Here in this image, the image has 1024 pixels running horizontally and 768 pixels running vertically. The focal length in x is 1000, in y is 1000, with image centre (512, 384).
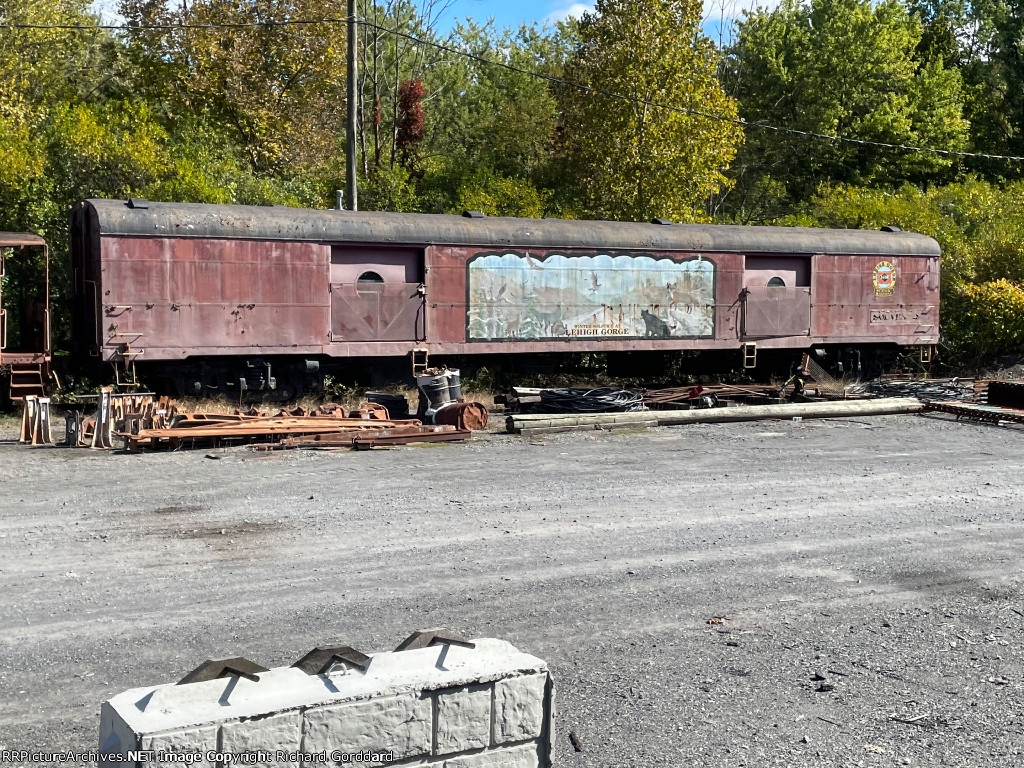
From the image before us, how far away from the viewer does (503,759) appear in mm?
3691

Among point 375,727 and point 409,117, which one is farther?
point 409,117

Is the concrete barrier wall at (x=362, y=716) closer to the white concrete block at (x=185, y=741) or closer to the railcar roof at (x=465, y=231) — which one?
the white concrete block at (x=185, y=741)

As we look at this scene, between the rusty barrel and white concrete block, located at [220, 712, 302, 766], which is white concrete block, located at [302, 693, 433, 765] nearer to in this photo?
white concrete block, located at [220, 712, 302, 766]

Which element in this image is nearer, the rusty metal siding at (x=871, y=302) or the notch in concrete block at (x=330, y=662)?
the notch in concrete block at (x=330, y=662)

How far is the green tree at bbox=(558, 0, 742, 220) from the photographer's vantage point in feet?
92.8

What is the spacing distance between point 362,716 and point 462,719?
38cm

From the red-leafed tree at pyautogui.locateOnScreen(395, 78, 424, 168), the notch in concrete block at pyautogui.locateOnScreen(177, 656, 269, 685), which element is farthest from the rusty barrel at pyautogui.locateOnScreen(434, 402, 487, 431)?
the red-leafed tree at pyautogui.locateOnScreen(395, 78, 424, 168)

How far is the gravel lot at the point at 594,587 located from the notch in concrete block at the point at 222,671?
1.58 metres

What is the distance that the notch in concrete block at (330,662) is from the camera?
3.60 meters

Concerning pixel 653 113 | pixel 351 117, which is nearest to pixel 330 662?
pixel 351 117

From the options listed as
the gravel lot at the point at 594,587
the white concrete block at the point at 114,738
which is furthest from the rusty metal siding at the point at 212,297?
the white concrete block at the point at 114,738

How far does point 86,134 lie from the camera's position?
22391mm

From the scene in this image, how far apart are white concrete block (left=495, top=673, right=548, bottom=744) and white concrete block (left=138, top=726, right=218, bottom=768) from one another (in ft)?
3.30

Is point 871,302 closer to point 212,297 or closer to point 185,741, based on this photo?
point 212,297
